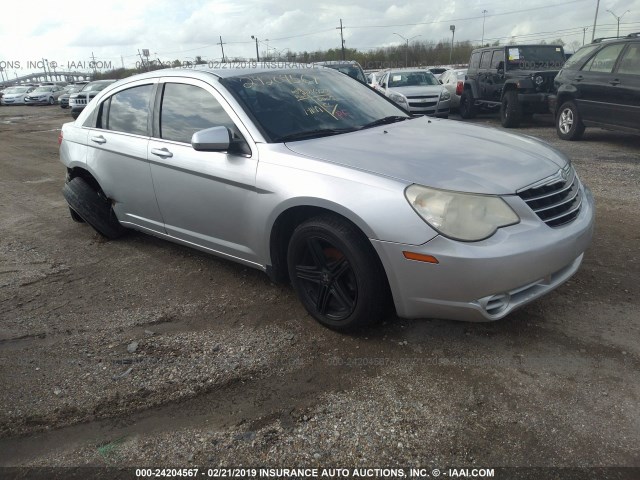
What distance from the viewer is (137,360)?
10.1 ft

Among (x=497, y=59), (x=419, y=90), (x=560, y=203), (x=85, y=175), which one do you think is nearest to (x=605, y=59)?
(x=497, y=59)

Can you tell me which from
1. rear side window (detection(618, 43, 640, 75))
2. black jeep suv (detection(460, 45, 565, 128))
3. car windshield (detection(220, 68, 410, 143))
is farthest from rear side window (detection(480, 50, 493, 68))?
car windshield (detection(220, 68, 410, 143))

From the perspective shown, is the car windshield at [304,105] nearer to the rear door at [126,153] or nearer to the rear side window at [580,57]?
the rear door at [126,153]

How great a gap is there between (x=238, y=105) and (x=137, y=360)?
5.88 ft

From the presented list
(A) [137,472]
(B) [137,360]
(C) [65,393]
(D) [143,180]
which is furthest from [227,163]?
(A) [137,472]

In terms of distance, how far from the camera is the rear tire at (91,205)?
4.86 metres

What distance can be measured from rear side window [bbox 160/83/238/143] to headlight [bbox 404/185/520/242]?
4.83 ft

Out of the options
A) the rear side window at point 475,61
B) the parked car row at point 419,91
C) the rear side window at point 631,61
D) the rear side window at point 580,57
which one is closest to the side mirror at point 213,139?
the rear side window at point 631,61

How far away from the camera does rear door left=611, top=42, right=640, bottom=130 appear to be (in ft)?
26.2

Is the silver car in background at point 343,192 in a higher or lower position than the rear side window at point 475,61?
lower

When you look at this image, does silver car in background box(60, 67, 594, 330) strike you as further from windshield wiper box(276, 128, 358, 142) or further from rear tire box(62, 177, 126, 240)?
rear tire box(62, 177, 126, 240)

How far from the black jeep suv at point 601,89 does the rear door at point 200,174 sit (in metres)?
7.23

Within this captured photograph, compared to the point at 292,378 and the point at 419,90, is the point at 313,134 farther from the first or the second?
the point at 419,90

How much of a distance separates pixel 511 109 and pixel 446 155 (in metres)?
9.75
